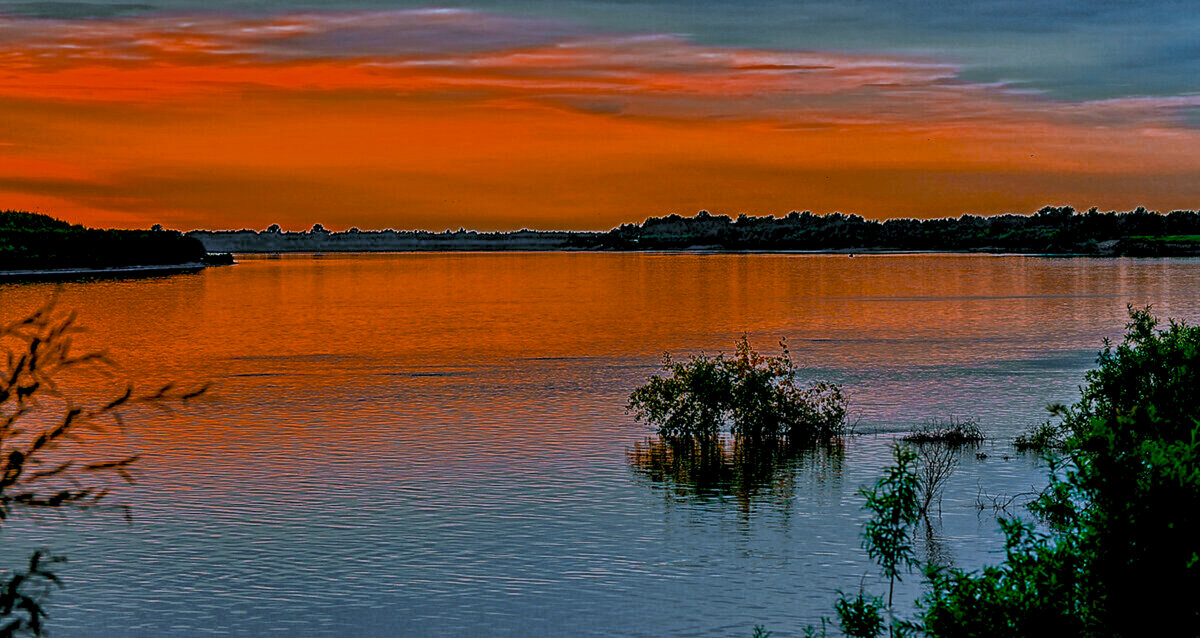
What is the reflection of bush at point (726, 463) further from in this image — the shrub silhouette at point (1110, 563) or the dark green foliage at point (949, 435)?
the shrub silhouette at point (1110, 563)

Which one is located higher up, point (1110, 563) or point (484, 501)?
point (1110, 563)

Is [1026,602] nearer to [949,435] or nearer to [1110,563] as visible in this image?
[1110,563]

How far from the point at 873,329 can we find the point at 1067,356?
25867 millimetres

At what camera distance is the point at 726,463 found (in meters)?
44.0

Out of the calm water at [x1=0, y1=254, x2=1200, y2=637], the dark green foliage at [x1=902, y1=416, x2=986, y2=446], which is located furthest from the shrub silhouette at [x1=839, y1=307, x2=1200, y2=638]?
the dark green foliage at [x1=902, y1=416, x2=986, y2=446]

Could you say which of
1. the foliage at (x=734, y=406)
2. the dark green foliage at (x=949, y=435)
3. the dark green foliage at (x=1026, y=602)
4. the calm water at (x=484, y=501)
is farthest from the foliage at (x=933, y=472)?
the dark green foliage at (x=1026, y=602)

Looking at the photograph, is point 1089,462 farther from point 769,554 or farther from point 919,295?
point 919,295

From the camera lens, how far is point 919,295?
164 m

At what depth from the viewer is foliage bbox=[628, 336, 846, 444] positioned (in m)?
47.6

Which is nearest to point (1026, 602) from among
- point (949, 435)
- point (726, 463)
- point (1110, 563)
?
point (1110, 563)

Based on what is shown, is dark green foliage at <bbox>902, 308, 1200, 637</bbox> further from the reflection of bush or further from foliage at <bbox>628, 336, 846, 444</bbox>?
foliage at <bbox>628, 336, 846, 444</bbox>

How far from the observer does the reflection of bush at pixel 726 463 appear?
1588 inches

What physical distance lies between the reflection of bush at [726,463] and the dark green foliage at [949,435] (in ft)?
9.86

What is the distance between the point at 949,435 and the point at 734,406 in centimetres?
806
